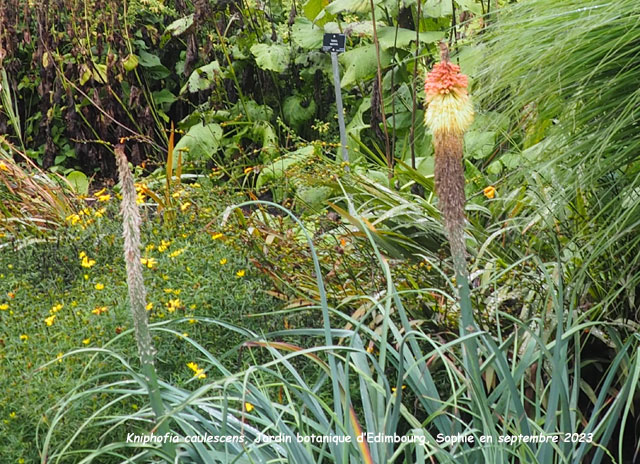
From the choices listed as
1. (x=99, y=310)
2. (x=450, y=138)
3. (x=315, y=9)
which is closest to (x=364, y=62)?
(x=315, y=9)

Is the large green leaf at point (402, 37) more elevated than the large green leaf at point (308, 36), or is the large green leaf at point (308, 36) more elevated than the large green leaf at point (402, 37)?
the large green leaf at point (402, 37)

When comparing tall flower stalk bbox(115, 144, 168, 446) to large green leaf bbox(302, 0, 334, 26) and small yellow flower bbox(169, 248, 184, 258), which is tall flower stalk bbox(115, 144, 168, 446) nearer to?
small yellow flower bbox(169, 248, 184, 258)

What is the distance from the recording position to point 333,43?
14.4ft

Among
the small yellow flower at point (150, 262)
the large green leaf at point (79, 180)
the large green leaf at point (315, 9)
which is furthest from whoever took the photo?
the large green leaf at point (79, 180)

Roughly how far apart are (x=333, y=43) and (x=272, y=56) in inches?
44.7

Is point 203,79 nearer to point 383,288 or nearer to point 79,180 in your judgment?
point 79,180

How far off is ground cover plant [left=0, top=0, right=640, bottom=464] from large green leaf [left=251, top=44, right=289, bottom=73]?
36 mm

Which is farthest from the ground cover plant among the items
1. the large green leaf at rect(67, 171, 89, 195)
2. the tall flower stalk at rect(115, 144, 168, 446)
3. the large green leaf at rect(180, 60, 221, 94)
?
the large green leaf at rect(67, 171, 89, 195)

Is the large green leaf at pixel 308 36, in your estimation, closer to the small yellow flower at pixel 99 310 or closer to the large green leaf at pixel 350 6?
the large green leaf at pixel 350 6

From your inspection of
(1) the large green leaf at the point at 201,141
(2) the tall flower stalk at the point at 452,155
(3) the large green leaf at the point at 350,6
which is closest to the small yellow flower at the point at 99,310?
(2) the tall flower stalk at the point at 452,155

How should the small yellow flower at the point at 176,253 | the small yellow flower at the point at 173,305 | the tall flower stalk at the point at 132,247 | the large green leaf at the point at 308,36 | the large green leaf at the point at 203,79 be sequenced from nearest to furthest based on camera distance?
1. the tall flower stalk at the point at 132,247
2. the small yellow flower at the point at 173,305
3. the small yellow flower at the point at 176,253
4. the large green leaf at the point at 308,36
5. the large green leaf at the point at 203,79

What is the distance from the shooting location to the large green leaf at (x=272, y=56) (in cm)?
541

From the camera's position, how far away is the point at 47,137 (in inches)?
239

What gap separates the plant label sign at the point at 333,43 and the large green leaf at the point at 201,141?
1.26 m
